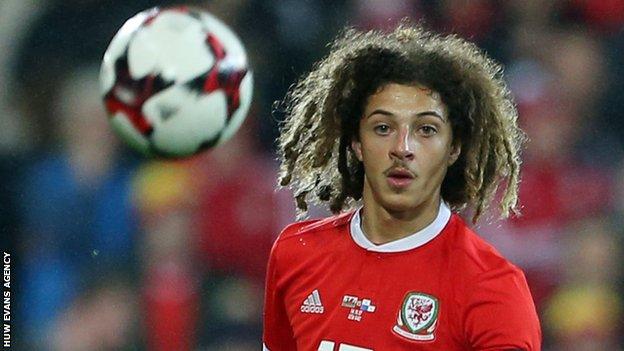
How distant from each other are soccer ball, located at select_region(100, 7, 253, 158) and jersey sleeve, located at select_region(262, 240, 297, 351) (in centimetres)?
46

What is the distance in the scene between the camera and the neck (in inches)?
125

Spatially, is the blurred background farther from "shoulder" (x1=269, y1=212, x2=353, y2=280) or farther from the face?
the face

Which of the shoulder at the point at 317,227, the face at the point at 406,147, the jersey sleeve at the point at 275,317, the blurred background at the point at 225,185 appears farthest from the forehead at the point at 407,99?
the blurred background at the point at 225,185

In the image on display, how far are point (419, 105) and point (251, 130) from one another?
1999mm

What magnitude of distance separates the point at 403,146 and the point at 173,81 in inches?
27.0

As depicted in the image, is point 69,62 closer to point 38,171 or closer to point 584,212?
point 38,171

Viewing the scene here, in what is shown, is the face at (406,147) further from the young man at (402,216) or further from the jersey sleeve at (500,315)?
the jersey sleeve at (500,315)

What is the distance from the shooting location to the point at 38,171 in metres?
4.79

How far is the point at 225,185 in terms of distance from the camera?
4965 millimetres

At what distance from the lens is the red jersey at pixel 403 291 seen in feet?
9.58

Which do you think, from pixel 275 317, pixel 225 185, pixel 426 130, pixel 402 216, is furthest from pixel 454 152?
pixel 225 185

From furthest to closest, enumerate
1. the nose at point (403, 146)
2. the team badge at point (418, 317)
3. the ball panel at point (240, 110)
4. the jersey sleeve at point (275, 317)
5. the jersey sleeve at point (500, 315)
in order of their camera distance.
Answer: the jersey sleeve at point (275, 317), the ball panel at point (240, 110), the nose at point (403, 146), the team badge at point (418, 317), the jersey sleeve at point (500, 315)

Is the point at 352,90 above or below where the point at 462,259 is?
above

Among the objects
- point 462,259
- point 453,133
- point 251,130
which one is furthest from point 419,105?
point 251,130
